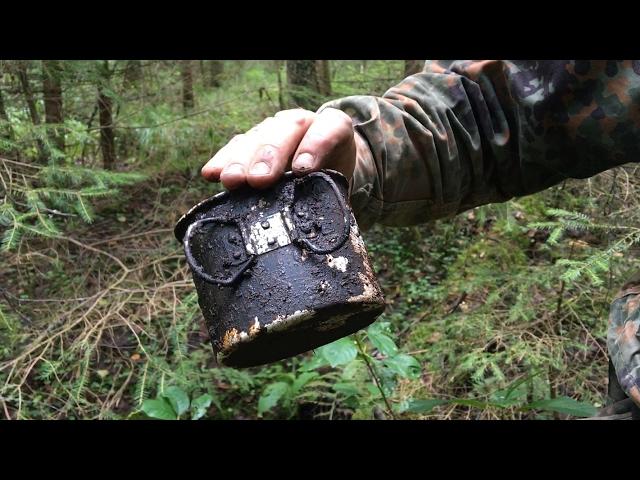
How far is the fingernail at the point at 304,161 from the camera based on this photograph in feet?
4.26

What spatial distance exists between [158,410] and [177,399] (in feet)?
0.39

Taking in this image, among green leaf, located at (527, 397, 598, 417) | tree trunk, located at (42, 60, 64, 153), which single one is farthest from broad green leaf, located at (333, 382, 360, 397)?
tree trunk, located at (42, 60, 64, 153)

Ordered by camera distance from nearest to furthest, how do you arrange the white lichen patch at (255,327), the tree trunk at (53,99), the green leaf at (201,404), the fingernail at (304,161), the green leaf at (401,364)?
the white lichen patch at (255,327)
the fingernail at (304,161)
the green leaf at (401,364)
the green leaf at (201,404)
the tree trunk at (53,99)

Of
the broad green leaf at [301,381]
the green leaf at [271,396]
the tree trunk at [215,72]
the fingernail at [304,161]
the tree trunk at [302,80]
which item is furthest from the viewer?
the tree trunk at [215,72]

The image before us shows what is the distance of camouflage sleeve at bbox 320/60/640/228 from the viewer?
164cm

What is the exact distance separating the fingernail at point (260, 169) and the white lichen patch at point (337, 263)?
22 centimetres

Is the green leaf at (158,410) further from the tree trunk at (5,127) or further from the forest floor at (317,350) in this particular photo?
the tree trunk at (5,127)

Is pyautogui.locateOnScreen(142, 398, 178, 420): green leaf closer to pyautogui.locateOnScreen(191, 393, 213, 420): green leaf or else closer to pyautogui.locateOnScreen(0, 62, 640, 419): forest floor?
pyautogui.locateOnScreen(0, 62, 640, 419): forest floor

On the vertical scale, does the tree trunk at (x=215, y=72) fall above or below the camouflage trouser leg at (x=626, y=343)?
above

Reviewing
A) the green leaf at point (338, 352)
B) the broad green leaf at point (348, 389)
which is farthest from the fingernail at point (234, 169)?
the broad green leaf at point (348, 389)

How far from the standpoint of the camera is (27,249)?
3.58 metres
